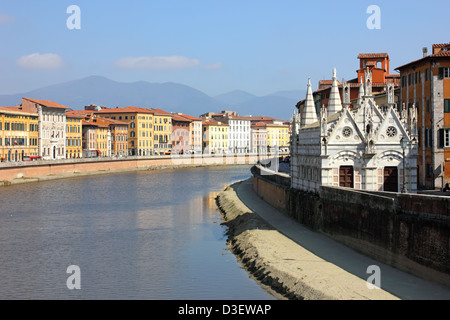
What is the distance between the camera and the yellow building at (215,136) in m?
188

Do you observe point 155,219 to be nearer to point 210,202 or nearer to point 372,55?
point 210,202

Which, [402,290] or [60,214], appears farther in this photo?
[60,214]

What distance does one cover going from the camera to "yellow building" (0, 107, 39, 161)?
96.1 m

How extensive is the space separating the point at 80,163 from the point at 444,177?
73.9 m

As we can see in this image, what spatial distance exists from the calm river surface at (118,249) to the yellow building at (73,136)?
185 ft

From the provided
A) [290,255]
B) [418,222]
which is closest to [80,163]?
[290,255]

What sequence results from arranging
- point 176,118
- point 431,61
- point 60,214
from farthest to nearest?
point 176,118
point 60,214
point 431,61

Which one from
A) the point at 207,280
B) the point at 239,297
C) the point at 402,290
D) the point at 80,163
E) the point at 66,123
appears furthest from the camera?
the point at 66,123

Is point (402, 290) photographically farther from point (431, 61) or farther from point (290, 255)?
point (431, 61)

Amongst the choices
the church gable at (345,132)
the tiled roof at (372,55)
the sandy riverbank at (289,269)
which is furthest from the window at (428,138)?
the tiled roof at (372,55)

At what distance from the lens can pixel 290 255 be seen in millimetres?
30234

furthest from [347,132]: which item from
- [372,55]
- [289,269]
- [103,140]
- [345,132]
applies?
[103,140]

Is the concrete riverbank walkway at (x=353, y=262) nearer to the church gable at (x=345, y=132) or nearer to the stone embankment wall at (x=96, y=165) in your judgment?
the church gable at (x=345, y=132)

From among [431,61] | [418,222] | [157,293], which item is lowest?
[157,293]
